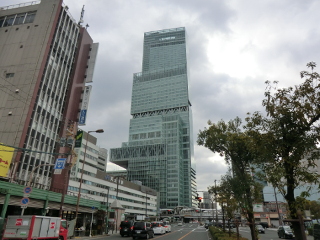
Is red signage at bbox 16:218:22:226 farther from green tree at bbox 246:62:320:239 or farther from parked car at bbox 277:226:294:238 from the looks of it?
parked car at bbox 277:226:294:238

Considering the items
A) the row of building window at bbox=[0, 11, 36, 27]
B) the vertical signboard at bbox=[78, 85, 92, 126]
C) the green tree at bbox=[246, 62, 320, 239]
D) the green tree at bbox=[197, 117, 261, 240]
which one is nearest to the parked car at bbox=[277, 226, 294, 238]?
the green tree at bbox=[197, 117, 261, 240]

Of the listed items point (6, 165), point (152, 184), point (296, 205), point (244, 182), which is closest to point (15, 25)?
point (6, 165)

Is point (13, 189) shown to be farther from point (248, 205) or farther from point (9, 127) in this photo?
point (248, 205)

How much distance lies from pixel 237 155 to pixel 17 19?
172 ft

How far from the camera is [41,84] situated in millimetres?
39938

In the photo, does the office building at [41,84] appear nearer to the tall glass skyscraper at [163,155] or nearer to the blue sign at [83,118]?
the blue sign at [83,118]

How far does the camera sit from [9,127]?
36.0 m

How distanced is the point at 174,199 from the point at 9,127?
13384cm

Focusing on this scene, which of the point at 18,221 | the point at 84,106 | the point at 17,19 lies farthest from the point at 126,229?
the point at 17,19

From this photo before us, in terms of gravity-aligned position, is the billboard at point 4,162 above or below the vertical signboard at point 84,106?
below

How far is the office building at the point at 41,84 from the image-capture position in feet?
118

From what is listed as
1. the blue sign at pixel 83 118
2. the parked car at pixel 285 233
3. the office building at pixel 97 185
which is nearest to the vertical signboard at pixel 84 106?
the blue sign at pixel 83 118

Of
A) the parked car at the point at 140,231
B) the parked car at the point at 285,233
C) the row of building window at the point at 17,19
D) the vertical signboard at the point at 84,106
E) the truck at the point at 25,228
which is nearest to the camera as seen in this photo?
the truck at the point at 25,228

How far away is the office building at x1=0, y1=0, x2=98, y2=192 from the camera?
36062mm
